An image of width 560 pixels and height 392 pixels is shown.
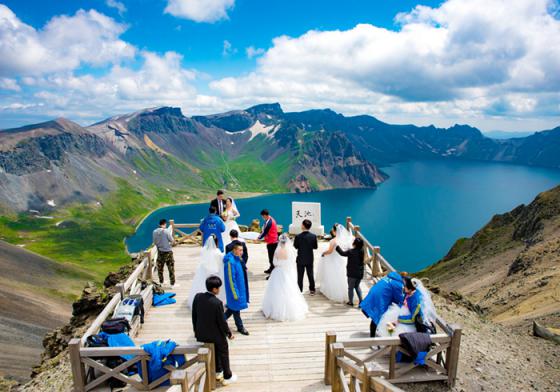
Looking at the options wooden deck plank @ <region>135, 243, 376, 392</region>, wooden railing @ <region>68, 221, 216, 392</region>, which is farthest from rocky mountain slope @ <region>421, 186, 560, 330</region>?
wooden railing @ <region>68, 221, 216, 392</region>

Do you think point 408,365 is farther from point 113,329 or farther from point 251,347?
point 113,329

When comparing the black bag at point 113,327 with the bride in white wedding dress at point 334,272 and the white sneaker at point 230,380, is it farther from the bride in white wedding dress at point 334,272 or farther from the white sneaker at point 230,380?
the bride in white wedding dress at point 334,272

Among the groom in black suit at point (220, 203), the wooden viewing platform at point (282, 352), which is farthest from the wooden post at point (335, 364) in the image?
the groom in black suit at point (220, 203)

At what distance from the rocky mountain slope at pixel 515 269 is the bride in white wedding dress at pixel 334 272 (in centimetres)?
820

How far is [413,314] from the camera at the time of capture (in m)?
8.19

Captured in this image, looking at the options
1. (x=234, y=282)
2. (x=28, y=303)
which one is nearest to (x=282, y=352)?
(x=234, y=282)

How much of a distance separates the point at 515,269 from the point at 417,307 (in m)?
23.3

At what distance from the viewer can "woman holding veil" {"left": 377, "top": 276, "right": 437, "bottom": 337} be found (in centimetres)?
812

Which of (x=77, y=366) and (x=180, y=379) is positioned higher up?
(x=180, y=379)

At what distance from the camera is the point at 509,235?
4041 cm

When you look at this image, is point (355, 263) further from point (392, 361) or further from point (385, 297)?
point (392, 361)

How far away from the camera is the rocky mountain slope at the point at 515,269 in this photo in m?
18.3

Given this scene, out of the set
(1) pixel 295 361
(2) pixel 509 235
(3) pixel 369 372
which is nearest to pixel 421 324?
(3) pixel 369 372

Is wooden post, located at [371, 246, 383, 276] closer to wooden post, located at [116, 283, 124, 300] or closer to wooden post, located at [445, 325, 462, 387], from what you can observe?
wooden post, located at [445, 325, 462, 387]
